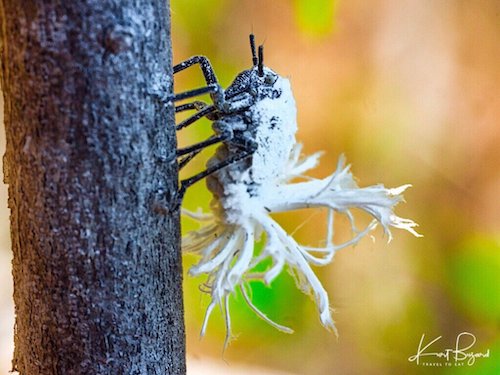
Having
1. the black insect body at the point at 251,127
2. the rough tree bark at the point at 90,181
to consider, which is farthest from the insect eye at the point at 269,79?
the rough tree bark at the point at 90,181

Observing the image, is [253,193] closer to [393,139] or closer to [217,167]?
[217,167]

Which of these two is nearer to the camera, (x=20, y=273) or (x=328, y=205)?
(x=20, y=273)

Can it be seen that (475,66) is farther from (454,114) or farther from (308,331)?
(308,331)

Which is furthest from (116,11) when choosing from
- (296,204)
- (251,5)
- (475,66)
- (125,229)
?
(475,66)

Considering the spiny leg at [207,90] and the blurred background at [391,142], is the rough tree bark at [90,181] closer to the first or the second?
the spiny leg at [207,90]

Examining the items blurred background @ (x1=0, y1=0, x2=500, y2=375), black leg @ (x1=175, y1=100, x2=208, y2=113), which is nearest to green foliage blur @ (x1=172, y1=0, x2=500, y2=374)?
blurred background @ (x1=0, y1=0, x2=500, y2=375)

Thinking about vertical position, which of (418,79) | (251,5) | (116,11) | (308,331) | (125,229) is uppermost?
(251,5)

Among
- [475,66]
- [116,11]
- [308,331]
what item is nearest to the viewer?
[116,11]

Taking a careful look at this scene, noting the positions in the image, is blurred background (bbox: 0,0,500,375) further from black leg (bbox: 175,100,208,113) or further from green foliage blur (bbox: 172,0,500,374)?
black leg (bbox: 175,100,208,113)
